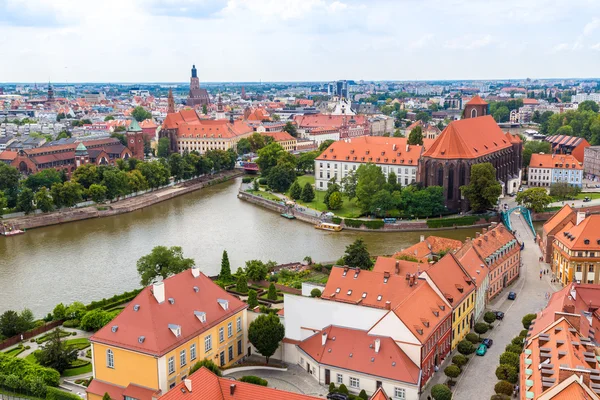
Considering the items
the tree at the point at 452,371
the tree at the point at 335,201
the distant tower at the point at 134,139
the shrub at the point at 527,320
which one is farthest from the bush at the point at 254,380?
the distant tower at the point at 134,139

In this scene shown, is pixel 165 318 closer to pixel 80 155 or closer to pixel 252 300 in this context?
pixel 252 300

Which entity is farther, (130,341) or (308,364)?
(308,364)

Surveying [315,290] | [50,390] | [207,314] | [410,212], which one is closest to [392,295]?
[315,290]

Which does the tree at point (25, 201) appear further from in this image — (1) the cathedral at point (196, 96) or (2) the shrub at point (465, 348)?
(1) the cathedral at point (196, 96)

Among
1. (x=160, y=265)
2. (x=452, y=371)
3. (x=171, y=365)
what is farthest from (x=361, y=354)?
(x=160, y=265)

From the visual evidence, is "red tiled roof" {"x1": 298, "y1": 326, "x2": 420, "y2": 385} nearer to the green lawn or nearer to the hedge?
the hedge

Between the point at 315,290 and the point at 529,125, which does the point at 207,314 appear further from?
the point at 529,125
